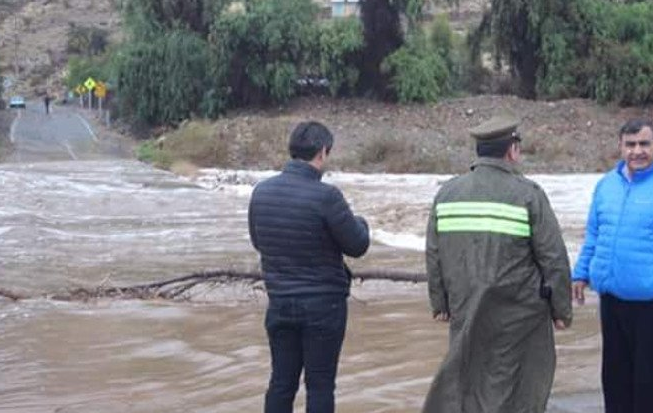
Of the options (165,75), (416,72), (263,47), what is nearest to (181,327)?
(416,72)

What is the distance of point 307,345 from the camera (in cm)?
629

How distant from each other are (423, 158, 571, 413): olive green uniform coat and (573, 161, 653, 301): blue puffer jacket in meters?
0.44

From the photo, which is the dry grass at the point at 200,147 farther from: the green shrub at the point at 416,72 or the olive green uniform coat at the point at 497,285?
the olive green uniform coat at the point at 497,285

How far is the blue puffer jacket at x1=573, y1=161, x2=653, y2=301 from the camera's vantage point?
6309mm

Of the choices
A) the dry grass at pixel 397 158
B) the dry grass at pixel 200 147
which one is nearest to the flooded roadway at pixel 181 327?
the dry grass at pixel 397 158

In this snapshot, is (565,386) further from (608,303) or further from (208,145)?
(208,145)

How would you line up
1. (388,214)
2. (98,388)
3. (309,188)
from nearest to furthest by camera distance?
1. (309,188)
2. (98,388)
3. (388,214)

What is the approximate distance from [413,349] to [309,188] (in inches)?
204

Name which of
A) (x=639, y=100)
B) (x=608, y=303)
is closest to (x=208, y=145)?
(x=639, y=100)

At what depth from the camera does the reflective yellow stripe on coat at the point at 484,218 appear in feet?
19.9

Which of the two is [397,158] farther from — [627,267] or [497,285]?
[497,285]

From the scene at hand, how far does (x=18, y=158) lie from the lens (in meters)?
51.0

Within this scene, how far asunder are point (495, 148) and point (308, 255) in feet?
3.40

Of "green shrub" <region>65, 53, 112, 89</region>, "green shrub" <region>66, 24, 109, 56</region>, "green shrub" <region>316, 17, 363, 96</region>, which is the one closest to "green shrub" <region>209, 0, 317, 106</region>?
"green shrub" <region>316, 17, 363, 96</region>
